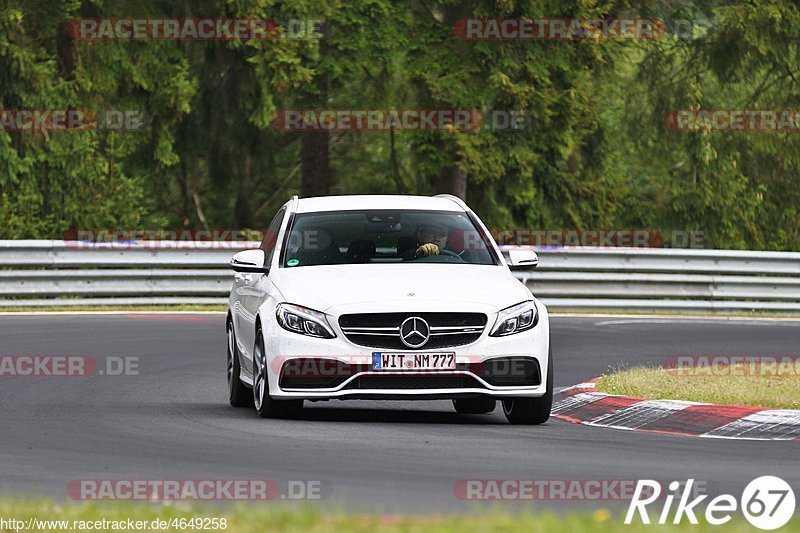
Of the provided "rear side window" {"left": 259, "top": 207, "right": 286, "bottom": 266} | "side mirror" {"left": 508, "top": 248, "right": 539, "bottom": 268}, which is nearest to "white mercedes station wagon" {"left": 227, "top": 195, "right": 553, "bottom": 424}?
"side mirror" {"left": 508, "top": 248, "right": 539, "bottom": 268}

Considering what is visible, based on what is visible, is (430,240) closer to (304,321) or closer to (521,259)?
(521,259)

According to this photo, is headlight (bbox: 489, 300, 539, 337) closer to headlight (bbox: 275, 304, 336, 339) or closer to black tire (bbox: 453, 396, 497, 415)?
headlight (bbox: 275, 304, 336, 339)

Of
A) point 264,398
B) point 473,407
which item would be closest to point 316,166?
point 473,407

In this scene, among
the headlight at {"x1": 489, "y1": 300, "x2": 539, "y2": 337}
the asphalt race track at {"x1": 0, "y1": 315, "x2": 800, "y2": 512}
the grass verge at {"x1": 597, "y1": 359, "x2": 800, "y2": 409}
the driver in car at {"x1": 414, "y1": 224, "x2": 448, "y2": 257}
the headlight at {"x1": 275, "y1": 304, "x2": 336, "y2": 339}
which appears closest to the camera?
the asphalt race track at {"x1": 0, "y1": 315, "x2": 800, "y2": 512}

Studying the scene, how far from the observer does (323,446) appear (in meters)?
10.5

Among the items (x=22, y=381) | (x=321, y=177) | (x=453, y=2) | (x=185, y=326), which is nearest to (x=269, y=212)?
(x=321, y=177)

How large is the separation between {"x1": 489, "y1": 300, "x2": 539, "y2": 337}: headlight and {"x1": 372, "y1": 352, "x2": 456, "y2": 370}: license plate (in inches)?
14.8

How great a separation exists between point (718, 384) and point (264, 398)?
393 cm

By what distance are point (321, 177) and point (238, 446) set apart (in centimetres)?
2856

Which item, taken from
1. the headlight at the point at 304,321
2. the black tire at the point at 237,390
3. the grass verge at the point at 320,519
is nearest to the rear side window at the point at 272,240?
the black tire at the point at 237,390

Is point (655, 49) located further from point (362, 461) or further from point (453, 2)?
point (362, 461)

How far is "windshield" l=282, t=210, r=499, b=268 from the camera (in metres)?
13.0

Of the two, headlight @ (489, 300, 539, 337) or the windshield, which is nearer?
headlight @ (489, 300, 539, 337)

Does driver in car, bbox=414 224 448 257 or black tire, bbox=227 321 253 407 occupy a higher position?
driver in car, bbox=414 224 448 257
